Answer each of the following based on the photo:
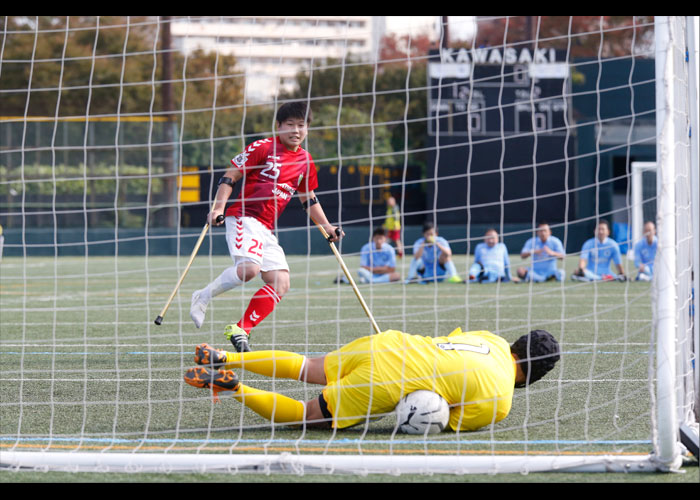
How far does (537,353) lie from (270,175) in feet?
8.27

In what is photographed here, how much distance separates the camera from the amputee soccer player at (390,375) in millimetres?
3973

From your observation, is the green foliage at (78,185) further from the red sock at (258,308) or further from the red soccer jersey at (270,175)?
the red sock at (258,308)

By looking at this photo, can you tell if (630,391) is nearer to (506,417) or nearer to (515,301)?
(506,417)

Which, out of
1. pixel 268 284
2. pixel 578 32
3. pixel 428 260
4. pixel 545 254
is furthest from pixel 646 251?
pixel 578 32

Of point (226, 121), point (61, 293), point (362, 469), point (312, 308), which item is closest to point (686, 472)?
point (362, 469)

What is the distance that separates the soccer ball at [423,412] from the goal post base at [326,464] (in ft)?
1.61

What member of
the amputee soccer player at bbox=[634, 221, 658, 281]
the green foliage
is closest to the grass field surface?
the amputee soccer player at bbox=[634, 221, 658, 281]

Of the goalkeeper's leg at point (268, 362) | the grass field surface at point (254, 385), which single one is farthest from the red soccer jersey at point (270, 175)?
the goalkeeper's leg at point (268, 362)

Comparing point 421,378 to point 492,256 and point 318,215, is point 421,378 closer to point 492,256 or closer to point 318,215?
point 318,215

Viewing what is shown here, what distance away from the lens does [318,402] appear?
4152 mm

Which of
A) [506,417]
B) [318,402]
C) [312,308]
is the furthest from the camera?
[312,308]

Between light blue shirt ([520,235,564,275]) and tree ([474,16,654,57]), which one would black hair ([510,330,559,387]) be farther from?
tree ([474,16,654,57])

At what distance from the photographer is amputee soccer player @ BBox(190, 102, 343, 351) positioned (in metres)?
5.83
